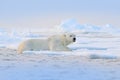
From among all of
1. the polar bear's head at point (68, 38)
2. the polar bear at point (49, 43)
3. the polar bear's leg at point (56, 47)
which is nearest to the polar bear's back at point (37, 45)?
the polar bear at point (49, 43)

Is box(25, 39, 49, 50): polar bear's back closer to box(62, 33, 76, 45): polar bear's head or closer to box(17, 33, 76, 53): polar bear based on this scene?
box(17, 33, 76, 53): polar bear

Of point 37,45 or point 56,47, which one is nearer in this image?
point 56,47

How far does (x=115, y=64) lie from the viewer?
26.1 feet

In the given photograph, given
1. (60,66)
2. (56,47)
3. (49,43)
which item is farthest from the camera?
(49,43)

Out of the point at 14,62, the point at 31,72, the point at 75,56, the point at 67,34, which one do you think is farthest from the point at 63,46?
the point at 31,72

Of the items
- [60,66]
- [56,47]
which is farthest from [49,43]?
[60,66]

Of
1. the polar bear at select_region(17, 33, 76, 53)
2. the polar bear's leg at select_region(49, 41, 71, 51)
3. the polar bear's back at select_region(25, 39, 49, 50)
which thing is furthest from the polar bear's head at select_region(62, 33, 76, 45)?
the polar bear's back at select_region(25, 39, 49, 50)

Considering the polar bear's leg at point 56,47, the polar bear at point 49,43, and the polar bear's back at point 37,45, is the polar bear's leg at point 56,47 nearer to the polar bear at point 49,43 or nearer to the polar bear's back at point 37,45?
the polar bear at point 49,43

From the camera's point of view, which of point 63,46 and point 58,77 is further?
point 63,46

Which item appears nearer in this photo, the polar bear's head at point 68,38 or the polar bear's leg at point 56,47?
the polar bear's leg at point 56,47

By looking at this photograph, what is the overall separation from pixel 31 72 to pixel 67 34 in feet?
13.0

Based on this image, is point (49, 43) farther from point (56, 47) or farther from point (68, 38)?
point (68, 38)

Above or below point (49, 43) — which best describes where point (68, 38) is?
above

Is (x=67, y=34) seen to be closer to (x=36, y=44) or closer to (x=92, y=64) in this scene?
(x=36, y=44)
